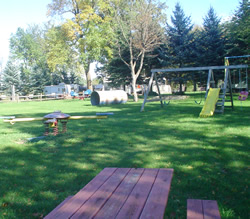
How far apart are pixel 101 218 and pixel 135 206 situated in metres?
0.33

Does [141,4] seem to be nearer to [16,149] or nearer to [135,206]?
[16,149]

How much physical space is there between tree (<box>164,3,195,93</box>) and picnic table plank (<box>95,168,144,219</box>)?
87.2ft

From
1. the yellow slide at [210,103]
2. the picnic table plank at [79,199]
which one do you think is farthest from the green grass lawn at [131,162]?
the yellow slide at [210,103]

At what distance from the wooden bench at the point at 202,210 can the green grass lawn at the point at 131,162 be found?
44 cm

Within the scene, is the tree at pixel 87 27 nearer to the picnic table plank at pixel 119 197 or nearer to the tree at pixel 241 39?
the tree at pixel 241 39

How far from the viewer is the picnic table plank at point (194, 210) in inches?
105

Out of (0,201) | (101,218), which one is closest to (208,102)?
(0,201)

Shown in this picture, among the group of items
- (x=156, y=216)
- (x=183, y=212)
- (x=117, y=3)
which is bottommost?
(x=183, y=212)

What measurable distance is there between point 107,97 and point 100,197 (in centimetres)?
1987

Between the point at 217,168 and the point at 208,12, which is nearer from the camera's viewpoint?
the point at 217,168

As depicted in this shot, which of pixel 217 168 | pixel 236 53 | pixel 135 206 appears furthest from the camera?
pixel 236 53

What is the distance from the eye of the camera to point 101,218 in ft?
6.98

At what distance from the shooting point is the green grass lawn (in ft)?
12.7

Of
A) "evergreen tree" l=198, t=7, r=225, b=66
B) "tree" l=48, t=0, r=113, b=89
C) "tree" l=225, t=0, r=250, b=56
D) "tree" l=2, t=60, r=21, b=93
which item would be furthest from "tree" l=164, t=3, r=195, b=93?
"tree" l=2, t=60, r=21, b=93
